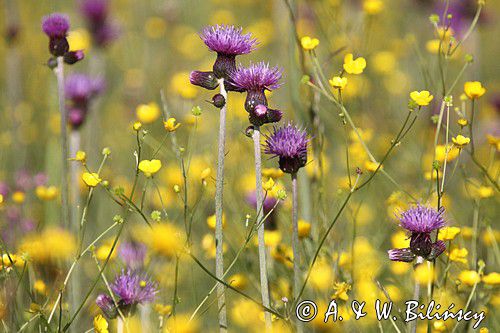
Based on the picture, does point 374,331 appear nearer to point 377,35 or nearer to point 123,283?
point 123,283

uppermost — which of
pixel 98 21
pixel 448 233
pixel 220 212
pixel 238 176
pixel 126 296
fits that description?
pixel 98 21

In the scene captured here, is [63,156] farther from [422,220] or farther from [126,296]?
[422,220]

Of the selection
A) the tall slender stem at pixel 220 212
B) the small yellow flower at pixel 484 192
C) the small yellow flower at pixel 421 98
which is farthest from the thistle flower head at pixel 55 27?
the small yellow flower at pixel 484 192

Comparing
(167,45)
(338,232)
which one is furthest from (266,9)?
(338,232)

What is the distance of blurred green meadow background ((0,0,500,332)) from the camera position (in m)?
1.70

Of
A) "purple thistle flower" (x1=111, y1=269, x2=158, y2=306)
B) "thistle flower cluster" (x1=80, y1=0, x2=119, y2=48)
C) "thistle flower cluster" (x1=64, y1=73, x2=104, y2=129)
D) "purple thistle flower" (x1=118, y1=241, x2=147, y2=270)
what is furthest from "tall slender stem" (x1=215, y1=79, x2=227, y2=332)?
"thistle flower cluster" (x1=80, y1=0, x2=119, y2=48)

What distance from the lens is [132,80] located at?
3.73 m

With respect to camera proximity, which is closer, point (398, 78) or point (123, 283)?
point (123, 283)

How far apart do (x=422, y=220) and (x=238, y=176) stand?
4.07 feet

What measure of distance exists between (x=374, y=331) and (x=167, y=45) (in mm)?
3215

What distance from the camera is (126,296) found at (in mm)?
1481

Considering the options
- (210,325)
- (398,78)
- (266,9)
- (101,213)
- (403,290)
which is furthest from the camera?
(266,9)

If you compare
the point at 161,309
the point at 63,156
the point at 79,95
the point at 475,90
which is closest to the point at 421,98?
the point at 475,90

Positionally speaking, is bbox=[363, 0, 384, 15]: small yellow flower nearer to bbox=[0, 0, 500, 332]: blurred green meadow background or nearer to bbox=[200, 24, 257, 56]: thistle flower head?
bbox=[0, 0, 500, 332]: blurred green meadow background
